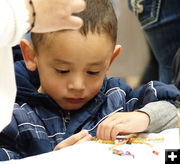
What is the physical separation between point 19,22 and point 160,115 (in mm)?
478

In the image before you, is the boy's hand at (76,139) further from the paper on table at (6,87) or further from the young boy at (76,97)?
the paper on table at (6,87)

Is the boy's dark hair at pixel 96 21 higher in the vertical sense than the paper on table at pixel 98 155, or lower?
higher

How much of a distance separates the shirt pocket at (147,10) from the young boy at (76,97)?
64 centimetres

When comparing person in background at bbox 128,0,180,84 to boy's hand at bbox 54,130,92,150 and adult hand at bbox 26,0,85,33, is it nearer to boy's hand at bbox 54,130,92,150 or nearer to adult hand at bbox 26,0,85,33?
boy's hand at bbox 54,130,92,150

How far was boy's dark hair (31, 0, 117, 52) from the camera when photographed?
0.90 meters

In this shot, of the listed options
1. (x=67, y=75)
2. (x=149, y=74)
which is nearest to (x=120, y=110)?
(x=67, y=75)

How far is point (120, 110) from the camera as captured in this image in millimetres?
1002

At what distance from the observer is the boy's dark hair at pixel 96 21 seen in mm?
900

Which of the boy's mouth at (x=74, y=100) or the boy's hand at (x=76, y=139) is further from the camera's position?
the boy's mouth at (x=74, y=100)

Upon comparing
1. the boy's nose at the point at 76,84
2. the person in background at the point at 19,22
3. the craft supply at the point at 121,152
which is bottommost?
the craft supply at the point at 121,152

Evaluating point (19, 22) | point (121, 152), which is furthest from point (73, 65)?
point (19, 22)

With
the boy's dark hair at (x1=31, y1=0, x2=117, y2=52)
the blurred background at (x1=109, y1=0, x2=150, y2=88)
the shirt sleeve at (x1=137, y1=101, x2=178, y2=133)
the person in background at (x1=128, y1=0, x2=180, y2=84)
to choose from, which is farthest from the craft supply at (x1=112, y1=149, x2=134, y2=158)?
the blurred background at (x1=109, y1=0, x2=150, y2=88)

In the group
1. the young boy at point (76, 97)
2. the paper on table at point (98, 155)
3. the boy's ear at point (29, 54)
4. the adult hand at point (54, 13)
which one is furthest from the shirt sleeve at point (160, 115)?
the adult hand at point (54, 13)

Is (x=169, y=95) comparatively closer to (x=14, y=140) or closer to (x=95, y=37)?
(x=95, y=37)
